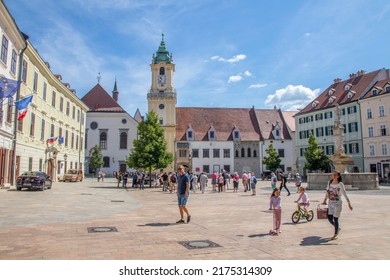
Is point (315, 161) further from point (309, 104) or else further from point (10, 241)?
point (10, 241)

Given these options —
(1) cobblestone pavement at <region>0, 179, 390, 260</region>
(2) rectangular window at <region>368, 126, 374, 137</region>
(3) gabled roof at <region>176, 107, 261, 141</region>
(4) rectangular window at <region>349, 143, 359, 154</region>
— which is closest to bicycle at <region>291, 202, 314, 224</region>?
(1) cobblestone pavement at <region>0, 179, 390, 260</region>

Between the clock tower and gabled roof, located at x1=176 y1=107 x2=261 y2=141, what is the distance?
2.50 metres

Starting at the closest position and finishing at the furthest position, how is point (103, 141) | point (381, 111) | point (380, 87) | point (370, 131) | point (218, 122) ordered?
1. point (381, 111)
2. point (380, 87)
3. point (370, 131)
4. point (103, 141)
5. point (218, 122)

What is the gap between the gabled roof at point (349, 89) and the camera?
5066 centimetres

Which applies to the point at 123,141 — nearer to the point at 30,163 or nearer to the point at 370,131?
the point at 30,163

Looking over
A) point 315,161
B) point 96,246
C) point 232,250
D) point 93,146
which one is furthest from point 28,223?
point 93,146

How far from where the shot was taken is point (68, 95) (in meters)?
41.7

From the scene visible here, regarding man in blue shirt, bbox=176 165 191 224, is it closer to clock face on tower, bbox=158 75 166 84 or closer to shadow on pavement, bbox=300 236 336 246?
shadow on pavement, bbox=300 236 336 246

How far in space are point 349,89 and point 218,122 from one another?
26871mm

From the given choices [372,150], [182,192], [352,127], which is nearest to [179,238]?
[182,192]

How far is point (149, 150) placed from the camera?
33531 mm

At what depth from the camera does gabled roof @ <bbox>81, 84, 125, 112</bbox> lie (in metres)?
62.7

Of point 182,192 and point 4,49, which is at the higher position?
point 4,49

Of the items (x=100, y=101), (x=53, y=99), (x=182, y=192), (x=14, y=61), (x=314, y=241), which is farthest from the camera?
(x=100, y=101)
